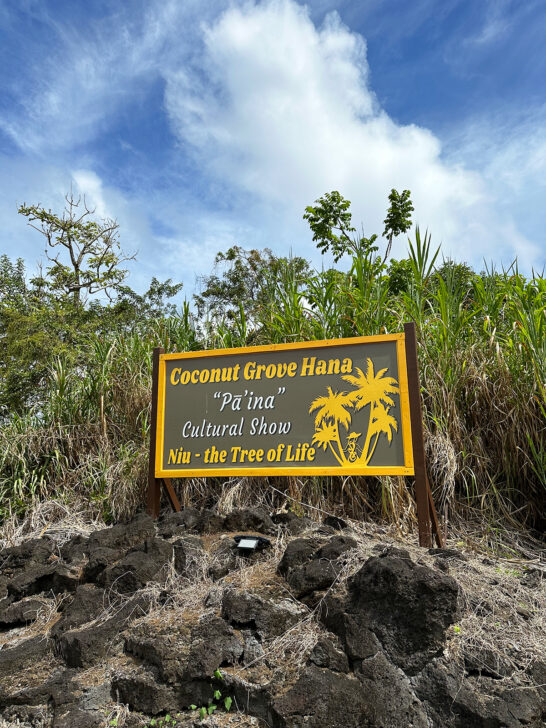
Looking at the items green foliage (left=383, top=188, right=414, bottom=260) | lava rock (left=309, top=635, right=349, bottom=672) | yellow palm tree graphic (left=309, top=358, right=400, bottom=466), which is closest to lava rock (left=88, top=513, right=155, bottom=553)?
yellow palm tree graphic (left=309, top=358, right=400, bottom=466)

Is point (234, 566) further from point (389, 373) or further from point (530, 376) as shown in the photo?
point (530, 376)

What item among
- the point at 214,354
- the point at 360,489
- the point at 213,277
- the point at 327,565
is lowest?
the point at 327,565

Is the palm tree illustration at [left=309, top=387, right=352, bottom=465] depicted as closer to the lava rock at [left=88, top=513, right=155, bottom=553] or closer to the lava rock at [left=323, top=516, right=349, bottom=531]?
the lava rock at [left=323, top=516, right=349, bottom=531]

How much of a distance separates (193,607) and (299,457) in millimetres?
1411

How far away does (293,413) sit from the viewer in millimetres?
4336

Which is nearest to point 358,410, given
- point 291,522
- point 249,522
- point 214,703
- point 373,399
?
point 373,399

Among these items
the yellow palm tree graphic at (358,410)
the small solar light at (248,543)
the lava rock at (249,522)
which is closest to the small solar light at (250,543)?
the small solar light at (248,543)

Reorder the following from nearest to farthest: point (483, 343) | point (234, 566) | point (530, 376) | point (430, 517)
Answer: point (234, 566), point (430, 517), point (530, 376), point (483, 343)

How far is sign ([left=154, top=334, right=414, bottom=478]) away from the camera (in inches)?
159

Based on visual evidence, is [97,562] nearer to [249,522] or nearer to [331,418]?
[249,522]

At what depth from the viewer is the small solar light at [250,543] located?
11.7ft

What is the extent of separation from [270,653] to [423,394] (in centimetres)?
264

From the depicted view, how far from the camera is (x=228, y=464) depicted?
14.5 ft

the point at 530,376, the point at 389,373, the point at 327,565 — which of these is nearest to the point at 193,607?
the point at 327,565
